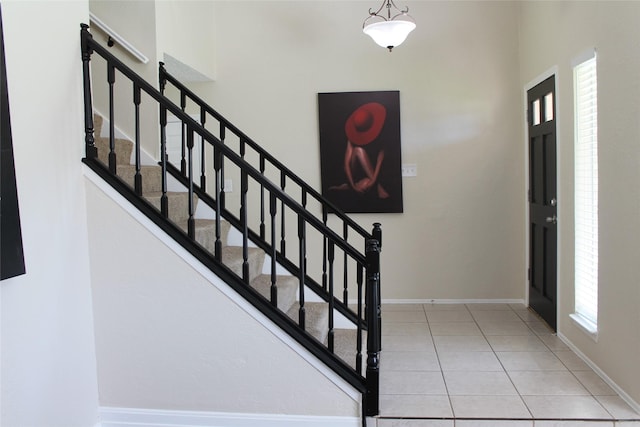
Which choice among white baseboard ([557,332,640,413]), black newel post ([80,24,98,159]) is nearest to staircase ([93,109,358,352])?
black newel post ([80,24,98,159])

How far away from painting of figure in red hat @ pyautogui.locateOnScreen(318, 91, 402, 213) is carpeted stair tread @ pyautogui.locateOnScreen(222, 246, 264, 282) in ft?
5.65

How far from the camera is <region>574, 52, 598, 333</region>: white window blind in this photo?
3502mm

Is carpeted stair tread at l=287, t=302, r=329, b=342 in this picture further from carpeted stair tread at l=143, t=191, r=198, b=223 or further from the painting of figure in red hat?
the painting of figure in red hat

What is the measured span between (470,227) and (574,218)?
1459 mm

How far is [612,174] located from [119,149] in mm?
3150

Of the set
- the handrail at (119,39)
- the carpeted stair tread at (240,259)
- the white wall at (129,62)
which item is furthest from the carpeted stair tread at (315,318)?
the handrail at (119,39)

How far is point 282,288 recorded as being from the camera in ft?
11.0

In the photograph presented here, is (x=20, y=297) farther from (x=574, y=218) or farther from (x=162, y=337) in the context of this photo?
(x=574, y=218)

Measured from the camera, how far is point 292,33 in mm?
5211

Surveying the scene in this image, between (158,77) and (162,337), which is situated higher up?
(158,77)

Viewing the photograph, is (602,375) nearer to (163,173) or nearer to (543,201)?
(543,201)

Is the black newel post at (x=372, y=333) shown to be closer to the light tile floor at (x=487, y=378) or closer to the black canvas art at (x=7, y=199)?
the light tile floor at (x=487, y=378)

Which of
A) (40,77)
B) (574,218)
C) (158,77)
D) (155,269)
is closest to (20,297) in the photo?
(155,269)

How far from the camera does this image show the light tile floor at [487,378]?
283 cm
